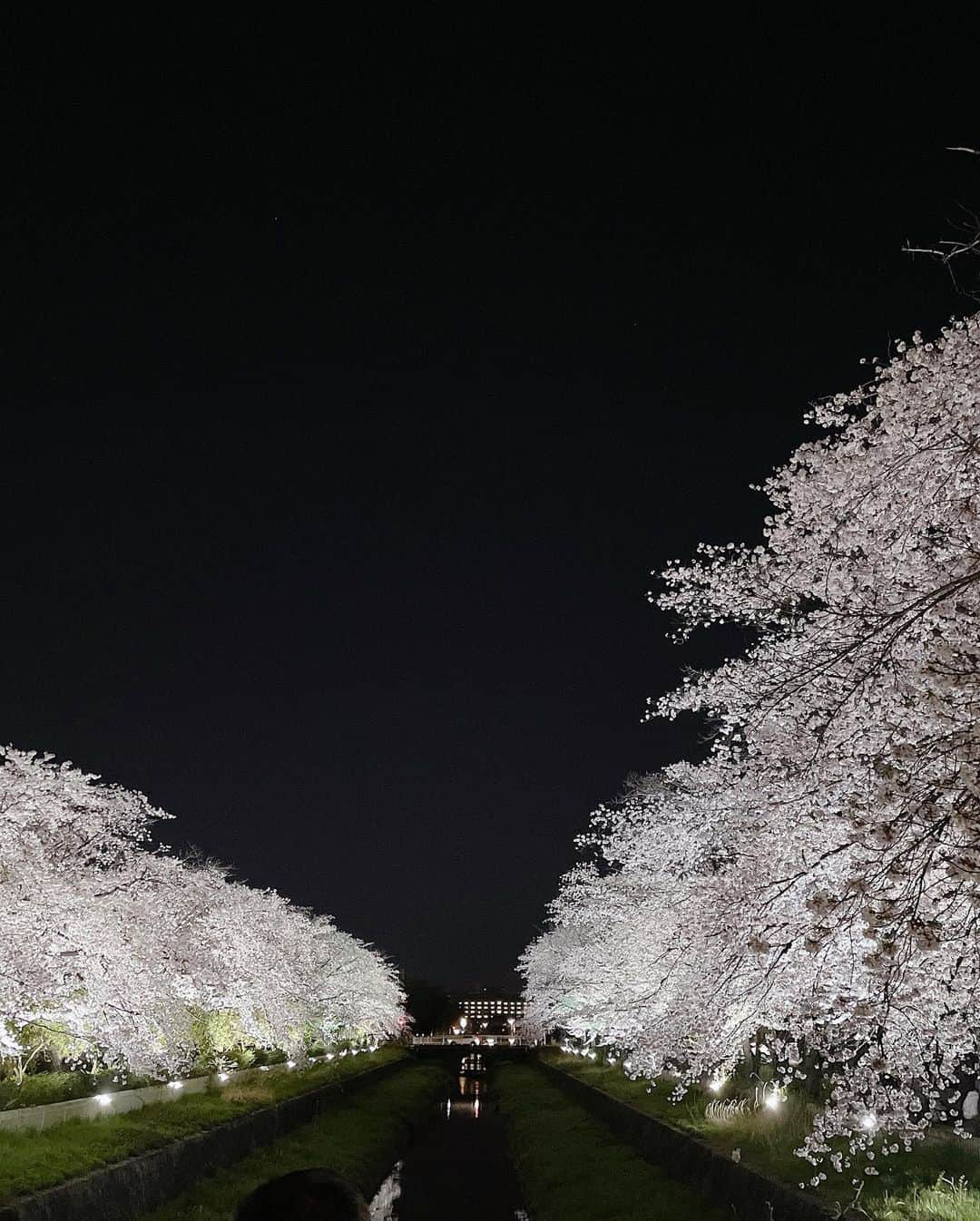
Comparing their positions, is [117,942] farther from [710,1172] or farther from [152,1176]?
[710,1172]

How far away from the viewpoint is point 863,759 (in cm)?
980

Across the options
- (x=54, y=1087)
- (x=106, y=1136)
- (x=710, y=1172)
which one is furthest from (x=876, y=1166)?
(x=54, y=1087)

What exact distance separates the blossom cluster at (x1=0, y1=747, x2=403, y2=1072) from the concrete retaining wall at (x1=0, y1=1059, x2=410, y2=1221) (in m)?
1.90

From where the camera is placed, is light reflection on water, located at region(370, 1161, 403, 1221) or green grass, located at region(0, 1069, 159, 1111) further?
light reflection on water, located at region(370, 1161, 403, 1221)

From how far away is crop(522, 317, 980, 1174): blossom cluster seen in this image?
6418mm

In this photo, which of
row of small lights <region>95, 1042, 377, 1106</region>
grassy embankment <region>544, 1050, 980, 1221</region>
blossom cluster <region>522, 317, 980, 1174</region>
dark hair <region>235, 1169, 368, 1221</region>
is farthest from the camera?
row of small lights <region>95, 1042, 377, 1106</region>

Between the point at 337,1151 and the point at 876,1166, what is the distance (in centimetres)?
2000

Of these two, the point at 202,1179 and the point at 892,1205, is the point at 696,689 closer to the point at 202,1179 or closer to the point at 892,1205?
the point at 892,1205

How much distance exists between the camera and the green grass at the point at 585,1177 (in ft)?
57.7

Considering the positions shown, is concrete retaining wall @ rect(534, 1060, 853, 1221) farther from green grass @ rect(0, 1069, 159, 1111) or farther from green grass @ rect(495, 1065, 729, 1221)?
green grass @ rect(0, 1069, 159, 1111)

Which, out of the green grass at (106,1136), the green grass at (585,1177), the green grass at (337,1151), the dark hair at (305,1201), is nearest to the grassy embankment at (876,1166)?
the green grass at (585,1177)

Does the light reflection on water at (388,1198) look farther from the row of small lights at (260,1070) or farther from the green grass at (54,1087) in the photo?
the green grass at (54,1087)

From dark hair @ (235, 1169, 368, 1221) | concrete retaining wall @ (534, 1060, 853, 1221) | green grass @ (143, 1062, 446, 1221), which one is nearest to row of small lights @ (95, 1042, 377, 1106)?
green grass @ (143, 1062, 446, 1221)

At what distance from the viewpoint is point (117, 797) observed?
26484 millimetres
